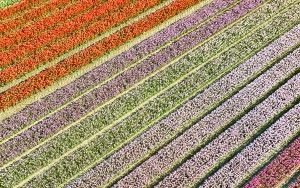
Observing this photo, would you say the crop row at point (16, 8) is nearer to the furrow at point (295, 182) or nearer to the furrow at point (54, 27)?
the furrow at point (54, 27)

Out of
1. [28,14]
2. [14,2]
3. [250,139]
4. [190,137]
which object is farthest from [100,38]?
[250,139]

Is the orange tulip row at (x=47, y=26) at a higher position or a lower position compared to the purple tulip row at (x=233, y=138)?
higher

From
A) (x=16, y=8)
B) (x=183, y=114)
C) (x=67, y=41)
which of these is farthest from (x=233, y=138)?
(x=16, y=8)

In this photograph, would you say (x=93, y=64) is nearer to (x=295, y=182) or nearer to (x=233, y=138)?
(x=233, y=138)

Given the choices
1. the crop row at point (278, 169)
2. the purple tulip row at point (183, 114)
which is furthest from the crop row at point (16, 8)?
the crop row at point (278, 169)

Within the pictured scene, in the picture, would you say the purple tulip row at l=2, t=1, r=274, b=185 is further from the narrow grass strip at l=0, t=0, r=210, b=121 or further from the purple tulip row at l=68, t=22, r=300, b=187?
the narrow grass strip at l=0, t=0, r=210, b=121

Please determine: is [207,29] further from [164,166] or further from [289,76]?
[164,166]

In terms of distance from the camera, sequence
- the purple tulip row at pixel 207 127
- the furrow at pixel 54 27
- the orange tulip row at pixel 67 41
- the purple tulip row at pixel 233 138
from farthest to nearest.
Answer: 1. the furrow at pixel 54 27
2. the orange tulip row at pixel 67 41
3. the purple tulip row at pixel 207 127
4. the purple tulip row at pixel 233 138
